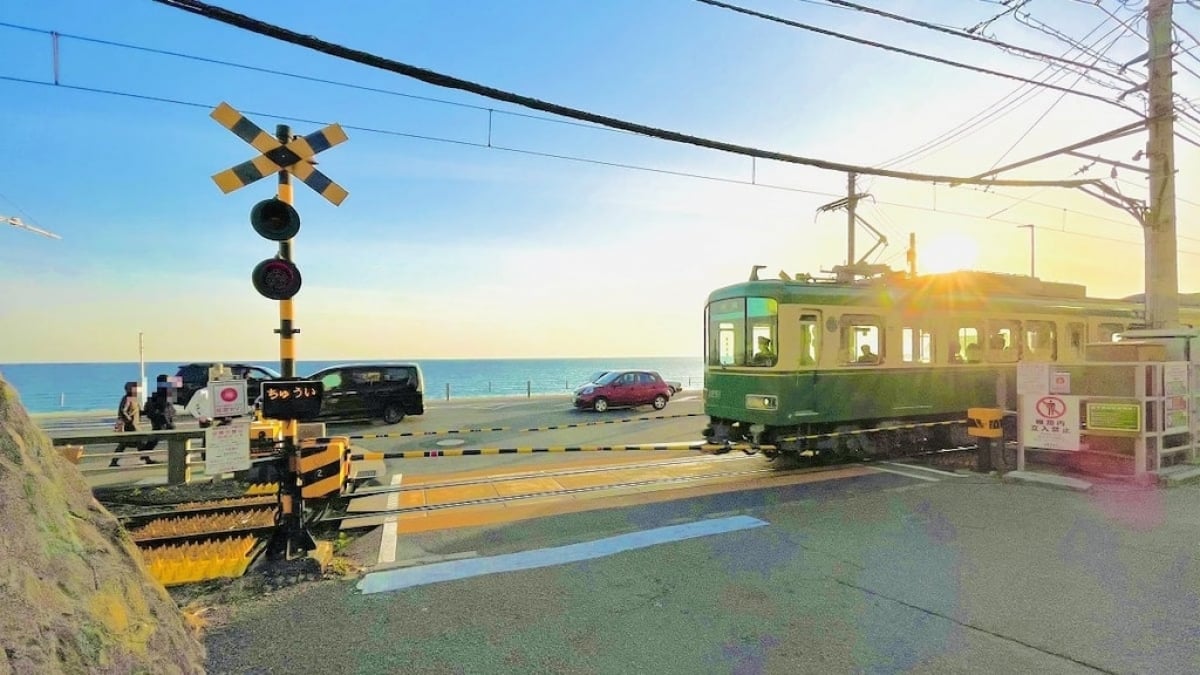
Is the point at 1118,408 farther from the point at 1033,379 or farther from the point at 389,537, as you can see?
the point at 389,537

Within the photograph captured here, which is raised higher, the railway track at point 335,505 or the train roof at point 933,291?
the train roof at point 933,291

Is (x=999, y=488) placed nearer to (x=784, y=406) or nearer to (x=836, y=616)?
(x=784, y=406)

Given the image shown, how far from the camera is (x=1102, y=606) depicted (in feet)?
13.8

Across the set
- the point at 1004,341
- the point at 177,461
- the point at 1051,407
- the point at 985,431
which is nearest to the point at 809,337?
the point at 985,431

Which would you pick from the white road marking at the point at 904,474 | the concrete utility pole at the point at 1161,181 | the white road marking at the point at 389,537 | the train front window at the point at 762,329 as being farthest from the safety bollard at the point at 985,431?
the white road marking at the point at 389,537

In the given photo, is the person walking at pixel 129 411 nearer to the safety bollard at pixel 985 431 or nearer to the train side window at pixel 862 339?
the train side window at pixel 862 339

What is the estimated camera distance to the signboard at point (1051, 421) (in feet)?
27.6

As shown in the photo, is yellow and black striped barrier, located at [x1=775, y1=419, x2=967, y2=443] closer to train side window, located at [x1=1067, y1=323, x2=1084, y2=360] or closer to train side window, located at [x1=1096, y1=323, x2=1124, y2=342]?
train side window, located at [x1=1067, y1=323, x2=1084, y2=360]

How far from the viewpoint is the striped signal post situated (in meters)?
4.89

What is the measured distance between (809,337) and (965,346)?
4338 mm

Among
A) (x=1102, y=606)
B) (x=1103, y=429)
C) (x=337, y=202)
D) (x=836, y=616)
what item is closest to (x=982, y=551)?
(x=1102, y=606)

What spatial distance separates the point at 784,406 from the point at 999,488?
3.08m

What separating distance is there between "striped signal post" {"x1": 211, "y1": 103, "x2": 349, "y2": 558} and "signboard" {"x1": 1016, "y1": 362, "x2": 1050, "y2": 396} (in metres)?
9.82

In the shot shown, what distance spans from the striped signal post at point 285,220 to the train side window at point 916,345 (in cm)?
997
